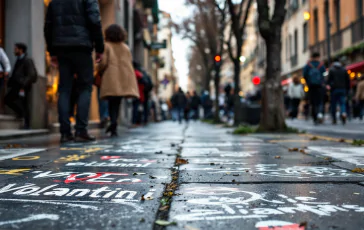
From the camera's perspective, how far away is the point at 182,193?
8.77 ft

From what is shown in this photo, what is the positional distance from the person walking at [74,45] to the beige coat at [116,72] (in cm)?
158

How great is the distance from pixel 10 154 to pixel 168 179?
236cm

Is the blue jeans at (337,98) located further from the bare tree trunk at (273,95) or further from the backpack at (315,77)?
the bare tree trunk at (273,95)

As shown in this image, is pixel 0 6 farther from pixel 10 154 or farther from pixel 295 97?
pixel 295 97

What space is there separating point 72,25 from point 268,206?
500 centimetres

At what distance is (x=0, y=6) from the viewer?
9523mm

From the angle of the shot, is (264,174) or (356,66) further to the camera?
(356,66)

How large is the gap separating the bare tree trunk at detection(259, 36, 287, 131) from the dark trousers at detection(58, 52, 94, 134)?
4063 mm

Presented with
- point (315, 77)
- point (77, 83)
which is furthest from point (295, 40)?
point (77, 83)

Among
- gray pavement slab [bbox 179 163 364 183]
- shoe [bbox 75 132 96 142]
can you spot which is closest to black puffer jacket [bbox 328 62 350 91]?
shoe [bbox 75 132 96 142]

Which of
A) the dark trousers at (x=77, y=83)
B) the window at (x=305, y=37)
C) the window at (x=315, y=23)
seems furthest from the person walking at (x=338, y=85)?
the window at (x=305, y=37)

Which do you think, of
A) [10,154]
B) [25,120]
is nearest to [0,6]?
[25,120]

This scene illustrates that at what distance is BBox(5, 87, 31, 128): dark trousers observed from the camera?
9180mm

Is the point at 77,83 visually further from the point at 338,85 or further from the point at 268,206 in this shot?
the point at 338,85
